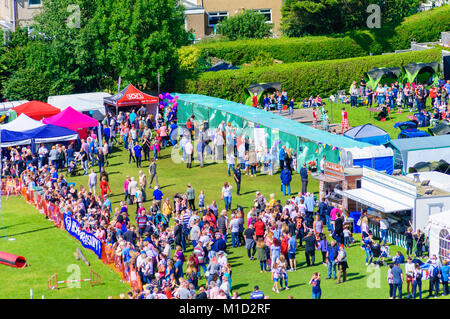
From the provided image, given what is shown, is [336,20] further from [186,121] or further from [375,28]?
[186,121]

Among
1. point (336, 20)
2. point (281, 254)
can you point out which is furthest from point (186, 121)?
point (336, 20)

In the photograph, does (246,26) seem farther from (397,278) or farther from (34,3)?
(397,278)

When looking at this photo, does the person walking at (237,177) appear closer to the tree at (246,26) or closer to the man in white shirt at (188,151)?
the man in white shirt at (188,151)

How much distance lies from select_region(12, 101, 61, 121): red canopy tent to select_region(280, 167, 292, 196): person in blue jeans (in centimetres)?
1476

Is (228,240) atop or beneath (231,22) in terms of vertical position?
beneath

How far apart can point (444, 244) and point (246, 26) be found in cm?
4058

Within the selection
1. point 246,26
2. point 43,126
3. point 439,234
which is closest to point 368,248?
point 439,234

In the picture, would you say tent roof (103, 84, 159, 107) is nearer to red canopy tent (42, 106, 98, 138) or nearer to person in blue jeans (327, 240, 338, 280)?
red canopy tent (42, 106, 98, 138)

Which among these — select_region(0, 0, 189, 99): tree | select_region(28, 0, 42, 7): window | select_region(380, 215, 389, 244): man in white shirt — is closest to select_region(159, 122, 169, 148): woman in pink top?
select_region(0, 0, 189, 99): tree

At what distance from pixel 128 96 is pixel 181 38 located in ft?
32.0

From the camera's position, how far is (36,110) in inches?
1623

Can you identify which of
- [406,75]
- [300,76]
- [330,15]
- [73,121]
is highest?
[330,15]

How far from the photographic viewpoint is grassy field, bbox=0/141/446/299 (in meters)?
23.3

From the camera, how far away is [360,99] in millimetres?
48688
